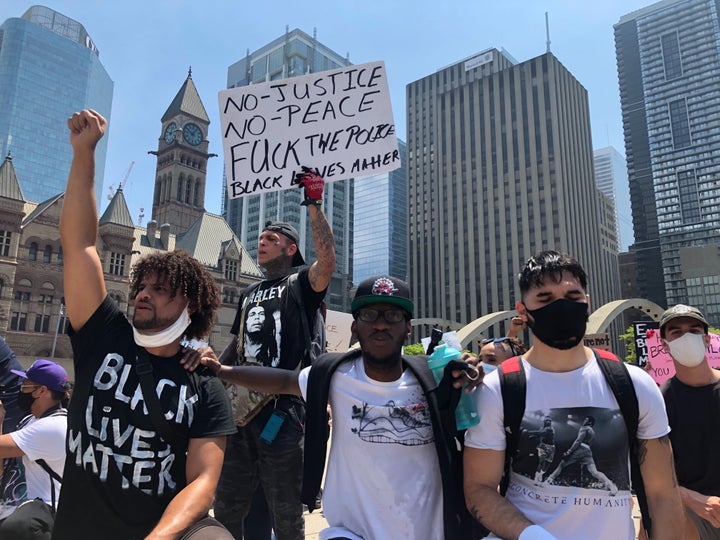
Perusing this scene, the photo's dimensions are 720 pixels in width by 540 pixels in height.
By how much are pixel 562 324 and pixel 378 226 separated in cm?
14438

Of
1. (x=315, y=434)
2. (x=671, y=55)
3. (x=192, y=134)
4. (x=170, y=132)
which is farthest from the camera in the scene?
(x=671, y=55)

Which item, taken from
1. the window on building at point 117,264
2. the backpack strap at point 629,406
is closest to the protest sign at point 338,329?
the backpack strap at point 629,406

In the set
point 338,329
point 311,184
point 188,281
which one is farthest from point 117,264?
point 188,281

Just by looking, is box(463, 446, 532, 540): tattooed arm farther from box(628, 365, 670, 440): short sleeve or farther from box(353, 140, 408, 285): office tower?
box(353, 140, 408, 285): office tower

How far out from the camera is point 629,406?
2238 millimetres

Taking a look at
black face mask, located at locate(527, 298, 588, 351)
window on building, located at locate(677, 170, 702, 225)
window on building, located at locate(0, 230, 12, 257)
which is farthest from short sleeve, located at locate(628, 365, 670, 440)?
window on building, located at locate(677, 170, 702, 225)

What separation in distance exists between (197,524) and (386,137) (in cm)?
297

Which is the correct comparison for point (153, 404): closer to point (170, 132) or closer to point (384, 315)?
point (384, 315)

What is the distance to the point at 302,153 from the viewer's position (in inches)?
160

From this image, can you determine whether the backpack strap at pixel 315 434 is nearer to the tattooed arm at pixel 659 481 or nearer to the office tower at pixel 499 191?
the tattooed arm at pixel 659 481

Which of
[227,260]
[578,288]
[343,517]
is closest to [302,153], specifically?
[578,288]

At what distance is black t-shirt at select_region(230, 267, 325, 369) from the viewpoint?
11.4ft

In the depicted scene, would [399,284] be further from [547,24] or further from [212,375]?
[547,24]

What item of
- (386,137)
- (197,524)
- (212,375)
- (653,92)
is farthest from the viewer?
(653,92)
